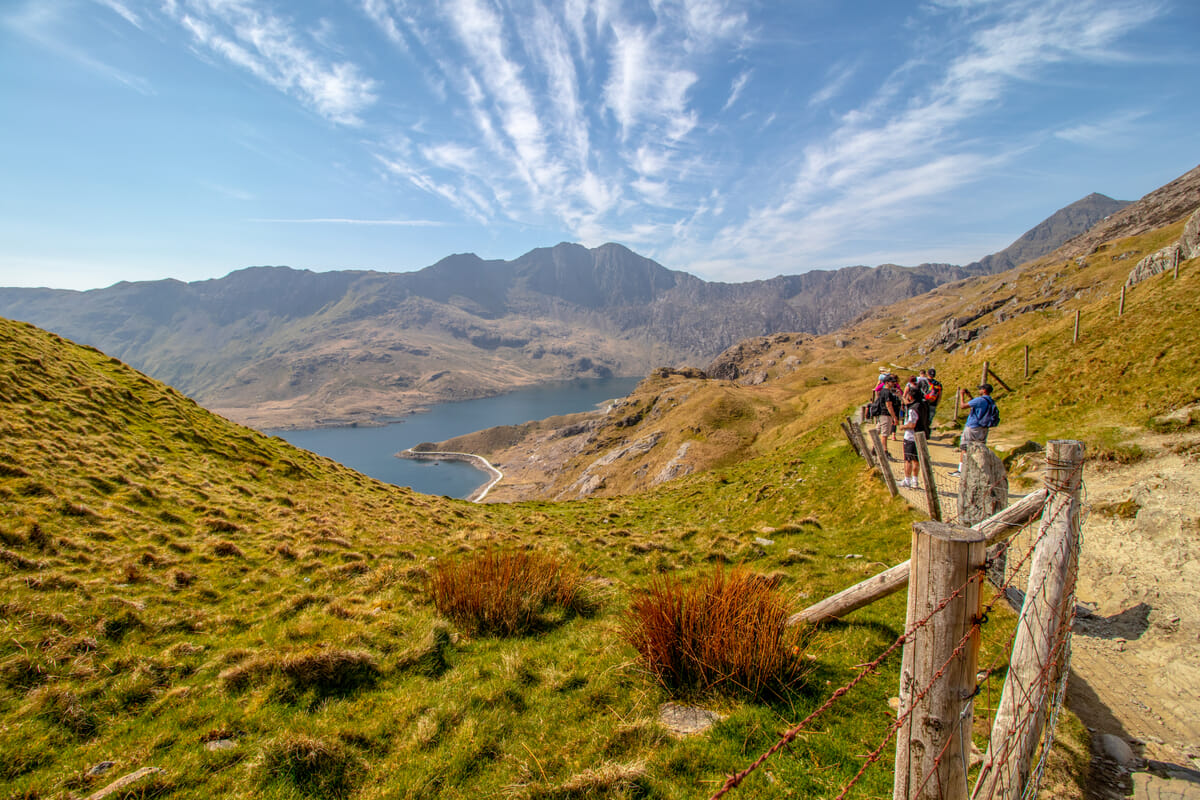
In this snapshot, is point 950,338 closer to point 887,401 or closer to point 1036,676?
point 887,401

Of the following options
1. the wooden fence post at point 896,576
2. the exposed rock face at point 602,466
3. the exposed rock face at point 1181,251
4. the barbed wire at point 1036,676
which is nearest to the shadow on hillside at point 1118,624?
the wooden fence post at point 896,576

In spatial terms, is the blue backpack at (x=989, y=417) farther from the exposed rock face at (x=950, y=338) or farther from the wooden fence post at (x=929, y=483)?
the exposed rock face at (x=950, y=338)

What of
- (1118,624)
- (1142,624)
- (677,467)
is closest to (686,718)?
(1118,624)

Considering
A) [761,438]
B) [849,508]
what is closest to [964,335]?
[761,438]

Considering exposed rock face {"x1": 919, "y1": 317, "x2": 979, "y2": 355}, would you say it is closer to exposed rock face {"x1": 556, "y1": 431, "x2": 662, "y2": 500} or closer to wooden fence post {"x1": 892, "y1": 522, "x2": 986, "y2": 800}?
exposed rock face {"x1": 556, "y1": 431, "x2": 662, "y2": 500}

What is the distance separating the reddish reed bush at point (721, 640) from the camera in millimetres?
6473

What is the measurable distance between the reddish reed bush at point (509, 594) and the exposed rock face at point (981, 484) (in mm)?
7606

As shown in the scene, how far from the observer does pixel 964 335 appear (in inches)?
5271

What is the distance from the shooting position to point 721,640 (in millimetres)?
6574

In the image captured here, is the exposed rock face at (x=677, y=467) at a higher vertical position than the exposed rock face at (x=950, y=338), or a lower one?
lower

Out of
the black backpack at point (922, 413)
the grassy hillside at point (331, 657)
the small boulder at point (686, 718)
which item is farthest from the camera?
the black backpack at point (922, 413)

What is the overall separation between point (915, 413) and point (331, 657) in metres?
18.9

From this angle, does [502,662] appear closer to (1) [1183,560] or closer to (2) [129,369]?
(1) [1183,560]

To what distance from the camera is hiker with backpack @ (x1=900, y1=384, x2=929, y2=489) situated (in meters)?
15.8
